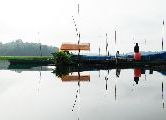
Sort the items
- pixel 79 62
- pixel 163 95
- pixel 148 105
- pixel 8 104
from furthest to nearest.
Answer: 1. pixel 79 62
2. pixel 163 95
3. pixel 8 104
4. pixel 148 105

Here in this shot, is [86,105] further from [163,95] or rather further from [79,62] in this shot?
[79,62]

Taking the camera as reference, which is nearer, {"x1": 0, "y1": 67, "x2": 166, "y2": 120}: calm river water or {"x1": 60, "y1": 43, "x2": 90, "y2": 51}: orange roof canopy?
{"x1": 0, "y1": 67, "x2": 166, "y2": 120}: calm river water

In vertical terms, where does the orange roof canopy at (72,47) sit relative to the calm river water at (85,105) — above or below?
above

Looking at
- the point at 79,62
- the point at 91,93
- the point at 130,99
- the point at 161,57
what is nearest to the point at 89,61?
the point at 79,62

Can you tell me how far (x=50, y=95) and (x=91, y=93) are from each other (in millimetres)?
2723

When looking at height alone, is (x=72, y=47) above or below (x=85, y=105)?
above

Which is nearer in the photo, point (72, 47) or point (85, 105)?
point (85, 105)

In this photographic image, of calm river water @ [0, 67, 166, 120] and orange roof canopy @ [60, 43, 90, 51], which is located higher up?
orange roof canopy @ [60, 43, 90, 51]

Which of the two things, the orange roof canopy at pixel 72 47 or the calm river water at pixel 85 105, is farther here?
the orange roof canopy at pixel 72 47

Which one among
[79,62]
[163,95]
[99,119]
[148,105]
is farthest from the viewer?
[79,62]

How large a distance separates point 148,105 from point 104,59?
32311mm

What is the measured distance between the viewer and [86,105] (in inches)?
758

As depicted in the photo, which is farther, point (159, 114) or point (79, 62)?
point (79, 62)

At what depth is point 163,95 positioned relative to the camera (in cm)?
2278
